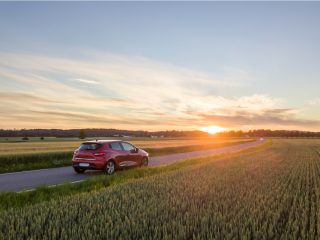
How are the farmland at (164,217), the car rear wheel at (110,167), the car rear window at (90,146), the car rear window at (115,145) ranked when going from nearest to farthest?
the farmland at (164,217), the car rear wheel at (110,167), the car rear window at (90,146), the car rear window at (115,145)

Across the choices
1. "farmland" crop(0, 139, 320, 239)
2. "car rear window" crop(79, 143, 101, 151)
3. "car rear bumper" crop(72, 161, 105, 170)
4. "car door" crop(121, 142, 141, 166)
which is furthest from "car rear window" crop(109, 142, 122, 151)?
"farmland" crop(0, 139, 320, 239)

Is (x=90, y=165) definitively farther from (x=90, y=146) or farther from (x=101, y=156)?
(x=90, y=146)

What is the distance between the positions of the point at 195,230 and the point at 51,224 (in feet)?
7.99

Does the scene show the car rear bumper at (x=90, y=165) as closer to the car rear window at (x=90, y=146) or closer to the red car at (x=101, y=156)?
the red car at (x=101, y=156)

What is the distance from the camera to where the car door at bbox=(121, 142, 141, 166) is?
66.3ft

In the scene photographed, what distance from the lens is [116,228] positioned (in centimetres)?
593

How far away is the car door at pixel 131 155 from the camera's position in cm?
2022

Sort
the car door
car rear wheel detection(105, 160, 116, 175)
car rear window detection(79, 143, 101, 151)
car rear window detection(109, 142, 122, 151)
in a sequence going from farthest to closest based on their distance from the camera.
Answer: the car door < car rear window detection(109, 142, 122, 151) < car rear window detection(79, 143, 101, 151) < car rear wheel detection(105, 160, 116, 175)

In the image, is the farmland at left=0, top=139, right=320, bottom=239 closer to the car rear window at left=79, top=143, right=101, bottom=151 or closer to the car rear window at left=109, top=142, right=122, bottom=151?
the car rear window at left=79, top=143, right=101, bottom=151

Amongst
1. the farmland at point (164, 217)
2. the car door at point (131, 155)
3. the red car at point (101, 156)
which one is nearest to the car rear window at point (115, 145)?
the red car at point (101, 156)

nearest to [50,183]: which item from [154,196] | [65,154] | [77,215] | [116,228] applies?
[154,196]

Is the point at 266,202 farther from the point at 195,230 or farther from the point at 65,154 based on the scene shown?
the point at 65,154

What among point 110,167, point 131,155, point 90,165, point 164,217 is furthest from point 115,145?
point 164,217

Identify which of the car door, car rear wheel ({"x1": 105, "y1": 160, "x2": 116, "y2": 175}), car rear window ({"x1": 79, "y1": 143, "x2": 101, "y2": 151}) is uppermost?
car rear window ({"x1": 79, "y1": 143, "x2": 101, "y2": 151})
